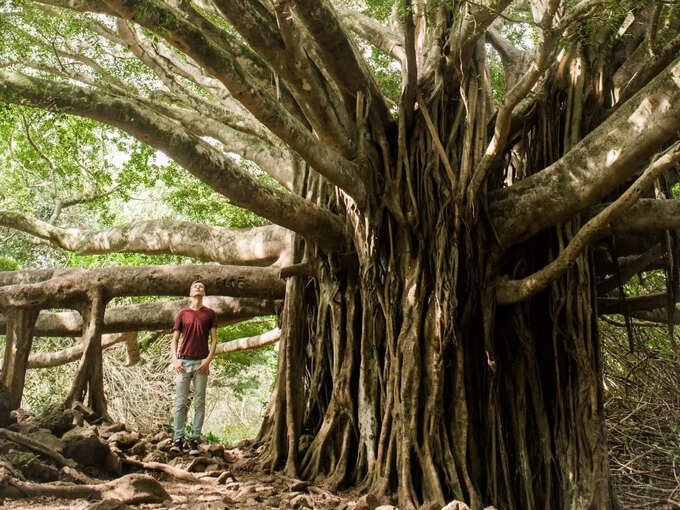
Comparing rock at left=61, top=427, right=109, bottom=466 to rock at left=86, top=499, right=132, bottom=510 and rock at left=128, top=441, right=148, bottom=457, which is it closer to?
rock at left=128, top=441, right=148, bottom=457

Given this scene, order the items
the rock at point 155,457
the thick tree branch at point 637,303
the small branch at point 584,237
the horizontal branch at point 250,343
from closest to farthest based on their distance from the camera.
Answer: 1. the small branch at point 584,237
2. the rock at point 155,457
3. the thick tree branch at point 637,303
4. the horizontal branch at point 250,343

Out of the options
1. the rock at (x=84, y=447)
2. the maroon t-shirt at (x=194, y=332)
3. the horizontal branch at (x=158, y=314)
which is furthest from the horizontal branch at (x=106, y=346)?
the rock at (x=84, y=447)

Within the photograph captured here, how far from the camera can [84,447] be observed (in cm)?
335

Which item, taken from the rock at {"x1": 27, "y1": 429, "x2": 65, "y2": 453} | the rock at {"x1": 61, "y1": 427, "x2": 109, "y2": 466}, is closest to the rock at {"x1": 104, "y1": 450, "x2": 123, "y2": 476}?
the rock at {"x1": 61, "y1": 427, "x2": 109, "y2": 466}

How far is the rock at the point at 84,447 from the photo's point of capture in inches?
130

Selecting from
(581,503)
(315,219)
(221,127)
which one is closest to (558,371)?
(581,503)

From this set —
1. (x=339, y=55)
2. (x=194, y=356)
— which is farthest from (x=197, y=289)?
(x=339, y=55)

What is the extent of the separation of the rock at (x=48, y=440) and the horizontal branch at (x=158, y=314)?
8.33 ft

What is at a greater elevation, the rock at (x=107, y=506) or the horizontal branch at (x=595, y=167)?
the horizontal branch at (x=595, y=167)

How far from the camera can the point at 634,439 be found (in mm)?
5582

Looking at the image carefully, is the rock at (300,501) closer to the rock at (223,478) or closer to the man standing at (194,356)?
the rock at (223,478)

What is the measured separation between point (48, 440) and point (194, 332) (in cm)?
147

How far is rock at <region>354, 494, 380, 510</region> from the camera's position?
10.6ft

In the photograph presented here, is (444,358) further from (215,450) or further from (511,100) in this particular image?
(215,450)
